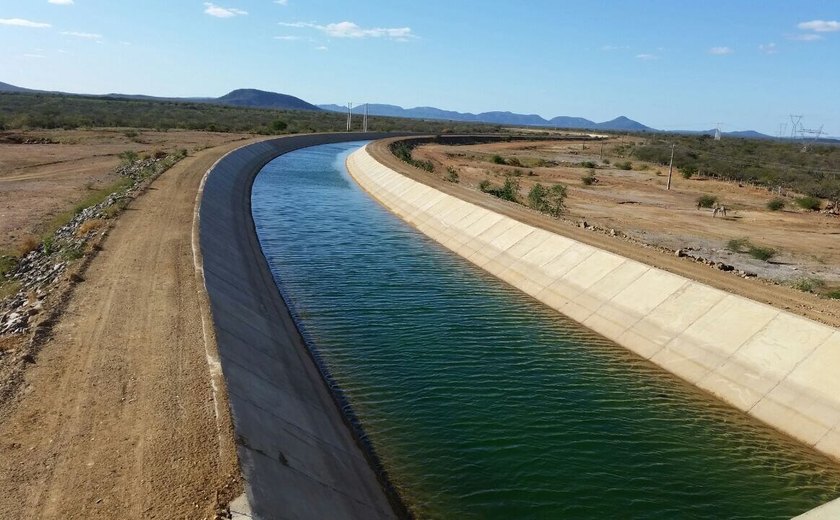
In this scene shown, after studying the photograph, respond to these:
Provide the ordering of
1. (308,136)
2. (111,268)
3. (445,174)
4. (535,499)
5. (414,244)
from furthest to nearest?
(308,136) < (445,174) < (414,244) < (111,268) < (535,499)

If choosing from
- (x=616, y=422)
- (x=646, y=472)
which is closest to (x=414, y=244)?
(x=616, y=422)

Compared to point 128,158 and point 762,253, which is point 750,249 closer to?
point 762,253

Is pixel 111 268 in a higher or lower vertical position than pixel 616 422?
higher

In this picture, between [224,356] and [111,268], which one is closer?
[224,356]

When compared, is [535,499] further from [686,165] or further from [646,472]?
[686,165]

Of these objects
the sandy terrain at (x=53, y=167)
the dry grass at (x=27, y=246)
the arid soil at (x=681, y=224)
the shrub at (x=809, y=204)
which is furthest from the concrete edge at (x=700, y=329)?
the shrub at (x=809, y=204)

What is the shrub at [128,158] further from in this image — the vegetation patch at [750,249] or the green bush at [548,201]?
the vegetation patch at [750,249]

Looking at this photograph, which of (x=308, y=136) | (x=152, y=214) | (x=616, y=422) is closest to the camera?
(x=616, y=422)
